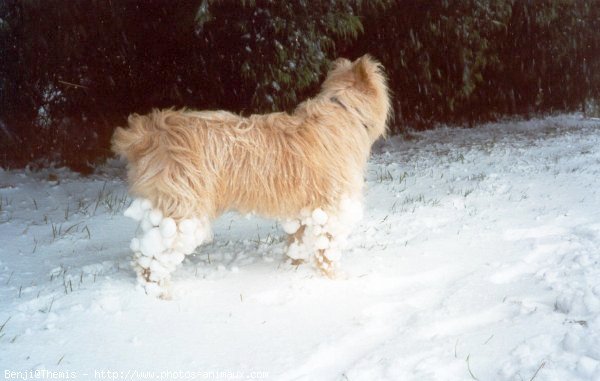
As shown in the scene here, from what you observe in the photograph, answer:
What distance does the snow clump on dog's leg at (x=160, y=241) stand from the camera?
11.4 feet

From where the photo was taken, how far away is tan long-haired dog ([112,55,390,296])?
3.50 meters

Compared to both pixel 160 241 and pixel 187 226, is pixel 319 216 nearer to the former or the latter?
pixel 187 226

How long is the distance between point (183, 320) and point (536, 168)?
18.3ft

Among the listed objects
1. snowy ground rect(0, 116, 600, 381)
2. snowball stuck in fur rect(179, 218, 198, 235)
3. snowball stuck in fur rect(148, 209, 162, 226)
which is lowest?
snowy ground rect(0, 116, 600, 381)

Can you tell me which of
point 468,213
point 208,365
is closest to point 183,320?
point 208,365

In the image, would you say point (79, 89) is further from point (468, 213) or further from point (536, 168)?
point (536, 168)

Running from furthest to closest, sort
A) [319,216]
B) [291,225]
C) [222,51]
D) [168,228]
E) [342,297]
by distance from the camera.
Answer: [222,51]
[291,225]
[319,216]
[342,297]
[168,228]

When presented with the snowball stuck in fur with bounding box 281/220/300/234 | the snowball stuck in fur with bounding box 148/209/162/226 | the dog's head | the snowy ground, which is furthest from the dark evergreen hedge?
the snowball stuck in fur with bounding box 148/209/162/226

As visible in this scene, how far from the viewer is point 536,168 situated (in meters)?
7.06

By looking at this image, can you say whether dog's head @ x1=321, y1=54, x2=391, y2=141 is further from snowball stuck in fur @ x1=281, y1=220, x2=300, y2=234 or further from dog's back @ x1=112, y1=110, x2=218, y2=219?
dog's back @ x1=112, y1=110, x2=218, y2=219

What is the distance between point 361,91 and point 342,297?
5.21 ft

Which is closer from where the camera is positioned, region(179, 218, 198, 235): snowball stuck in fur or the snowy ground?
the snowy ground

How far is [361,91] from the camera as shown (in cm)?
407

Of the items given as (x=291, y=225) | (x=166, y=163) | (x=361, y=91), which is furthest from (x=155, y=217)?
(x=361, y=91)
